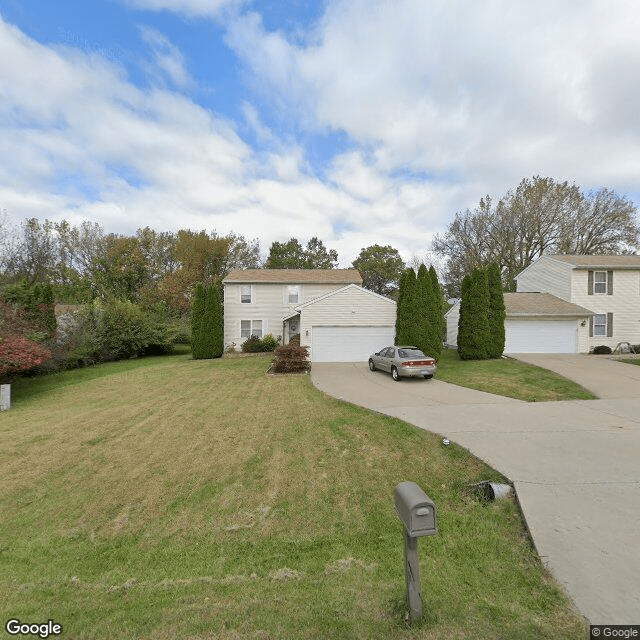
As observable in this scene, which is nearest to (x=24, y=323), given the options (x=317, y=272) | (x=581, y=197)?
(x=317, y=272)

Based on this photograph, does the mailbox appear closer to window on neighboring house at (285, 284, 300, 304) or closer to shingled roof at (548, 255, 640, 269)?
window on neighboring house at (285, 284, 300, 304)

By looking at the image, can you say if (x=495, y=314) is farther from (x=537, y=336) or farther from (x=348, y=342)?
(x=348, y=342)

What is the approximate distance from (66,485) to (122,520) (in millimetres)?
1588

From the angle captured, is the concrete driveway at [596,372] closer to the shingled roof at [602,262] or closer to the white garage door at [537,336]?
the white garage door at [537,336]

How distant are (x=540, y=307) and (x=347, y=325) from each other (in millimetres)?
11462

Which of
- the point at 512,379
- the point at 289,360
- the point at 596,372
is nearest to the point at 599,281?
the point at 596,372

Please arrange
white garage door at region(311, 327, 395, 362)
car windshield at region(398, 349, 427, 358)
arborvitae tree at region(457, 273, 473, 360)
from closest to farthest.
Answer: car windshield at region(398, 349, 427, 358), arborvitae tree at region(457, 273, 473, 360), white garage door at region(311, 327, 395, 362)

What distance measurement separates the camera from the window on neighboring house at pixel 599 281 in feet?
66.1

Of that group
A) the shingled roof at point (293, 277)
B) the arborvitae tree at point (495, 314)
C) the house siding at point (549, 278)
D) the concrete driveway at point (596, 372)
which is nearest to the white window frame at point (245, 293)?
the shingled roof at point (293, 277)

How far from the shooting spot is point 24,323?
12.8m

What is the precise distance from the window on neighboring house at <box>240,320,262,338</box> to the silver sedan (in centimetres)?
1099

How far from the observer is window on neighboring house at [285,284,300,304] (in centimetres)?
2272

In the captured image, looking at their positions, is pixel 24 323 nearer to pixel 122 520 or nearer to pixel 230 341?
pixel 230 341

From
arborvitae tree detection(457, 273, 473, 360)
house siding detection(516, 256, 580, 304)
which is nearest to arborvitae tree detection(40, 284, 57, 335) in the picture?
arborvitae tree detection(457, 273, 473, 360)
